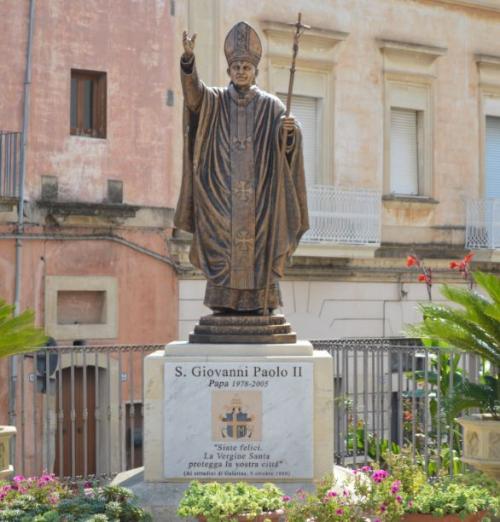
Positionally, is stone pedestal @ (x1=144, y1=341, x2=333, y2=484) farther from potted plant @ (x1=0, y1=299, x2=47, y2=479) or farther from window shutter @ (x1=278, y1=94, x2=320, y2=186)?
window shutter @ (x1=278, y1=94, x2=320, y2=186)

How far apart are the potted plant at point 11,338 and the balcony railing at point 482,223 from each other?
13.2 meters

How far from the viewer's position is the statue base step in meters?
8.16

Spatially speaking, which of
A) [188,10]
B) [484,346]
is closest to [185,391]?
[484,346]

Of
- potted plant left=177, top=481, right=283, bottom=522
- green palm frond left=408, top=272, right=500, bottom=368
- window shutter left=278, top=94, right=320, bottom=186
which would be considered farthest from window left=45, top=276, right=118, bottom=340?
potted plant left=177, top=481, right=283, bottom=522

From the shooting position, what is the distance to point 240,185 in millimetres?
8320

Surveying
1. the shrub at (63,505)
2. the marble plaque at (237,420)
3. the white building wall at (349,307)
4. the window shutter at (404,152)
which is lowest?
the shrub at (63,505)

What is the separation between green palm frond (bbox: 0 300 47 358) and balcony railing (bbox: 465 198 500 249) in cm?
1321

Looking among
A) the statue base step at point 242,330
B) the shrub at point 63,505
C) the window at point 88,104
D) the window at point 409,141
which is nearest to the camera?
the shrub at point 63,505

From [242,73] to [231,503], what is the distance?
2906mm

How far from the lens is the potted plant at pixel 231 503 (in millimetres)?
6832

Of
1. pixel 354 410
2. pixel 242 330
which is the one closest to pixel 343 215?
pixel 354 410

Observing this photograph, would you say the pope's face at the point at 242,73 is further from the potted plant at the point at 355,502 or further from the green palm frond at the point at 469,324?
the potted plant at the point at 355,502

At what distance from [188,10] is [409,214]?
17.0 ft

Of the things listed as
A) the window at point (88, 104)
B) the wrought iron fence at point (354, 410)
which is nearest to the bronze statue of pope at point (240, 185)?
the wrought iron fence at point (354, 410)
